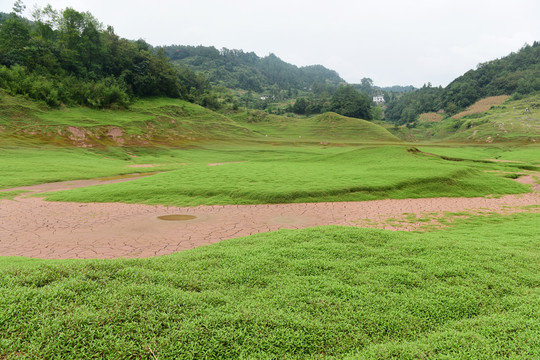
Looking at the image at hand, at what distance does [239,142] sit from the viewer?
46.7 metres

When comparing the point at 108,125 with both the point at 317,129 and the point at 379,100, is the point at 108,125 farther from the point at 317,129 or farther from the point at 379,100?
the point at 379,100

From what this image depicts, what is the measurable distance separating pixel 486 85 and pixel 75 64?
141 metres

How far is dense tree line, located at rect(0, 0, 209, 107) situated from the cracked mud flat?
128ft

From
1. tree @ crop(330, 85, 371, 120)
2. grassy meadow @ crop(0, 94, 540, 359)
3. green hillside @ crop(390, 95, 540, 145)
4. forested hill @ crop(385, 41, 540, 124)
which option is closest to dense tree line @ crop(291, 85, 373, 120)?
tree @ crop(330, 85, 371, 120)

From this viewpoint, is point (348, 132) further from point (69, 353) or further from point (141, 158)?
point (69, 353)

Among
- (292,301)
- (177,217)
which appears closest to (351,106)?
(177,217)

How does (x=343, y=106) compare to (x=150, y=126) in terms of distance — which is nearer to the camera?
(x=150, y=126)

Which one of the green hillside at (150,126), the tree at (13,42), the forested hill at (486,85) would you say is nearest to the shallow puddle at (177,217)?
the green hillside at (150,126)

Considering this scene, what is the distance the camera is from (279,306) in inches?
136

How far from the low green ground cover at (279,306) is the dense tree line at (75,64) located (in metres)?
47.7

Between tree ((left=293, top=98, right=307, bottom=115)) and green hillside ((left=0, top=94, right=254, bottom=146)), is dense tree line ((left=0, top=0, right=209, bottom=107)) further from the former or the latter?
tree ((left=293, top=98, right=307, bottom=115))

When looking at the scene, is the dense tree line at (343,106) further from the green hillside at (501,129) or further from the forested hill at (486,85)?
the forested hill at (486,85)

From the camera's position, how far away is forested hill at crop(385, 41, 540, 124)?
98375mm

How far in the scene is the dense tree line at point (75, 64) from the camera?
40.6 m
